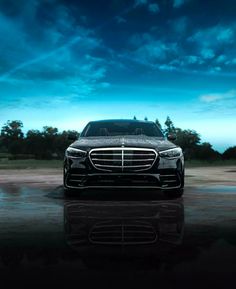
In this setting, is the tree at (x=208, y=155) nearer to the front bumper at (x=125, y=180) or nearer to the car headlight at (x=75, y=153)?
the front bumper at (x=125, y=180)

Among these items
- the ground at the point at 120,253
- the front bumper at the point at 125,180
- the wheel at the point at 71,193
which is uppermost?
the front bumper at the point at 125,180

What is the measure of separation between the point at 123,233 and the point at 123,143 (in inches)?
152

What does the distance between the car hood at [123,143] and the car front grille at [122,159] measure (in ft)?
0.38

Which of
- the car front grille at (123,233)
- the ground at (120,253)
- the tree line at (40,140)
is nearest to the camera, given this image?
the ground at (120,253)

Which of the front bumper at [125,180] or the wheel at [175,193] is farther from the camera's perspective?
the wheel at [175,193]

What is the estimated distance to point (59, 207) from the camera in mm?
8180

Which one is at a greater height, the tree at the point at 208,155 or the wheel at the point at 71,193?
the tree at the point at 208,155

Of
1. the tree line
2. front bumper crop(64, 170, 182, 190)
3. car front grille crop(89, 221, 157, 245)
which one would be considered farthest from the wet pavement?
the tree line

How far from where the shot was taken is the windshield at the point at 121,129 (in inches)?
429

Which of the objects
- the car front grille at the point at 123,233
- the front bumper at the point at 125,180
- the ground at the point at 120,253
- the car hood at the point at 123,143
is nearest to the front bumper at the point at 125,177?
the front bumper at the point at 125,180

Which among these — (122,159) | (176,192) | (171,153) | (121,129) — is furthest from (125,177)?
(121,129)

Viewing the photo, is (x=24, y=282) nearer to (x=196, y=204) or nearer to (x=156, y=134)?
(x=196, y=204)

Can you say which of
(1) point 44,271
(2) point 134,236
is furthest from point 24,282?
(2) point 134,236

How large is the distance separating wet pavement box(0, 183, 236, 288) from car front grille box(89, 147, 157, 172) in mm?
604
